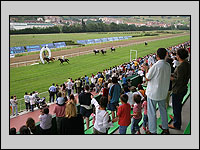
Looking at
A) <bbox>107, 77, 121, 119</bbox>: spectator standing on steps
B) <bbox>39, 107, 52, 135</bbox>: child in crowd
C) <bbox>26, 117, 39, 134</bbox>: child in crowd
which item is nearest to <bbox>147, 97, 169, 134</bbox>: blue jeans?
<bbox>107, 77, 121, 119</bbox>: spectator standing on steps

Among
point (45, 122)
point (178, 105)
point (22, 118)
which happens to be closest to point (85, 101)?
point (45, 122)

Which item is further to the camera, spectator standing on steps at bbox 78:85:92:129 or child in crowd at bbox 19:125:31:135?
spectator standing on steps at bbox 78:85:92:129

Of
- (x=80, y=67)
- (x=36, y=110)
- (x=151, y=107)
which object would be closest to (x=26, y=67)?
(x=80, y=67)

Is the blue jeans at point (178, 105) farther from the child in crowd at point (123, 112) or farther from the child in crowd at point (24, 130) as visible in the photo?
the child in crowd at point (24, 130)

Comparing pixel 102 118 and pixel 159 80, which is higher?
pixel 159 80

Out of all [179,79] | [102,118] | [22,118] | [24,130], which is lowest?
[22,118]

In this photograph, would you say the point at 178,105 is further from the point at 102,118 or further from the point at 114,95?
the point at 114,95

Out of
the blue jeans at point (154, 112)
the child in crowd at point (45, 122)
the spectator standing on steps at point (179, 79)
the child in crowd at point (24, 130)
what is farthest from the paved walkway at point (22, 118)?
the spectator standing on steps at point (179, 79)

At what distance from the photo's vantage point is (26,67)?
19594 millimetres

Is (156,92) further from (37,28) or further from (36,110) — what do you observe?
(37,28)

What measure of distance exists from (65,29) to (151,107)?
28734 mm

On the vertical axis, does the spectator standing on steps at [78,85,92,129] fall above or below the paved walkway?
above

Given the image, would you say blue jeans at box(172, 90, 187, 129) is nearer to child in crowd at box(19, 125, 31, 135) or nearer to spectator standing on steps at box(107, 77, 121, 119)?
spectator standing on steps at box(107, 77, 121, 119)

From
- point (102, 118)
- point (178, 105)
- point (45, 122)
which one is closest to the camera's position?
point (102, 118)
